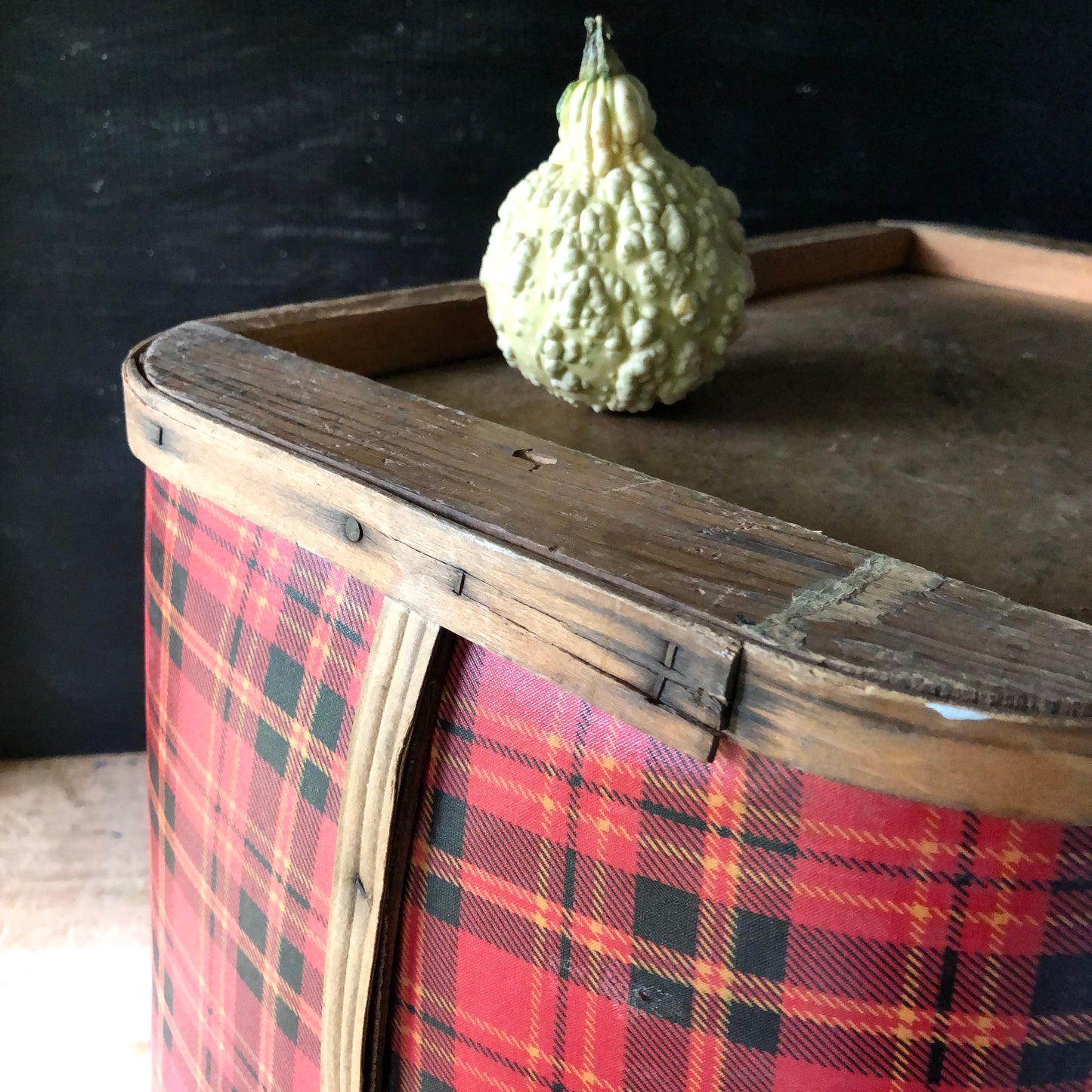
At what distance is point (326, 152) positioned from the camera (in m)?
Answer: 1.23

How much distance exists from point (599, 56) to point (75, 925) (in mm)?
1092

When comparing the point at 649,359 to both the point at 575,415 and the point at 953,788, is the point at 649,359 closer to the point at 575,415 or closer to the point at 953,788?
the point at 575,415

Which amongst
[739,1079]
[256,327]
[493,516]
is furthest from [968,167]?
[739,1079]

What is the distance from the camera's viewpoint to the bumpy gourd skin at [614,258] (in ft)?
2.20

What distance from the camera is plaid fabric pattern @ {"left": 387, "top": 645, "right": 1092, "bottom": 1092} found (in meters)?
0.44

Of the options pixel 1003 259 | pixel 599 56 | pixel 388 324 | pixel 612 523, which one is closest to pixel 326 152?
pixel 388 324

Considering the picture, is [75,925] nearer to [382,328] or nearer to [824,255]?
[382,328]

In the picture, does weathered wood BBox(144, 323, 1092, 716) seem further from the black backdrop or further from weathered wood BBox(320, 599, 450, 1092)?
the black backdrop

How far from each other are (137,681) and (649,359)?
1.06 metres

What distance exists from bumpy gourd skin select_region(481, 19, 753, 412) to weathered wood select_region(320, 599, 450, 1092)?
0.79 ft

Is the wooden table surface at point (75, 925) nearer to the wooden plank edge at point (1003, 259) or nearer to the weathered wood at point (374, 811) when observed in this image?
the weathered wood at point (374, 811)

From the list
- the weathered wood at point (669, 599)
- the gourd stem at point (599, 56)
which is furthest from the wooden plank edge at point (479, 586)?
the gourd stem at point (599, 56)

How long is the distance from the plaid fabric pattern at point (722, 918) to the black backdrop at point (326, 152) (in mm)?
891

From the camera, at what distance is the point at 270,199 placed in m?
1.25
